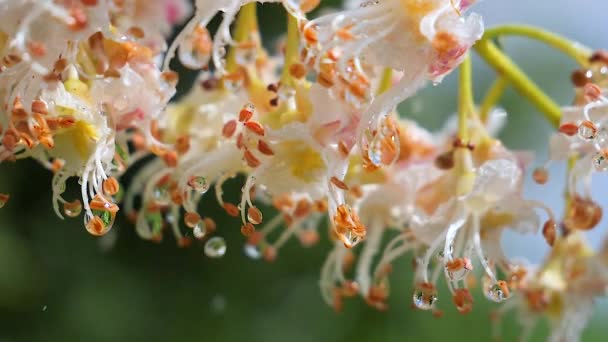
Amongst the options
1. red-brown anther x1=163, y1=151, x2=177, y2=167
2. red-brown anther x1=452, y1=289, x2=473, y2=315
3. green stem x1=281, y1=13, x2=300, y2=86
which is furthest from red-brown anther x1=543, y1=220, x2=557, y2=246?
red-brown anther x1=163, y1=151, x2=177, y2=167

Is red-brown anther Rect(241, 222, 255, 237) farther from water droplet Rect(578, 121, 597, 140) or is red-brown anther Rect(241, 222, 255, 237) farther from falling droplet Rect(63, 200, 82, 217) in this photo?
water droplet Rect(578, 121, 597, 140)

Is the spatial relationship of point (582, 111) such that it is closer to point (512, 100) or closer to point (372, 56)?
point (372, 56)

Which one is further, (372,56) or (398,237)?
(398,237)

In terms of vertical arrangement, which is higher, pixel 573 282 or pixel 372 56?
pixel 372 56

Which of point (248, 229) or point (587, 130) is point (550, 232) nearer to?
point (587, 130)

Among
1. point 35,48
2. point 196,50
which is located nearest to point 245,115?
point 196,50

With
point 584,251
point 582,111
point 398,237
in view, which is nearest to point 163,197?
point 398,237

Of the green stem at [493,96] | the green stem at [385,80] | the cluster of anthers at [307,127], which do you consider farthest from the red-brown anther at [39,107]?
the green stem at [493,96]
